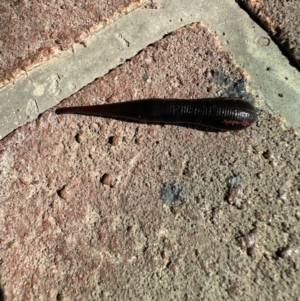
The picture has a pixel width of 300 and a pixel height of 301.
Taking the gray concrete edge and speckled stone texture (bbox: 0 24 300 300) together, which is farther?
the gray concrete edge

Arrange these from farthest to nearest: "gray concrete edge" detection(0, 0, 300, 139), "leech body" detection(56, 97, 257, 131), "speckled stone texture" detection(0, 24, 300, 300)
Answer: "gray concrete edge" detection(0, 0, 300, 139)
"leech body" detection(56, 97, 257, 131)
"speckled stone texture" detection(0, 24, 300, 300)

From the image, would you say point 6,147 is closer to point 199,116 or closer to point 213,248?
point 199,116

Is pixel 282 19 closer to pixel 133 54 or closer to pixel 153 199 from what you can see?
pixel 133 54

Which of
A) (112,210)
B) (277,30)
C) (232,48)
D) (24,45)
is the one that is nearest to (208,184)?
(112,210)

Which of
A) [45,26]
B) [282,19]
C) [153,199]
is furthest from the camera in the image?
[45,26]

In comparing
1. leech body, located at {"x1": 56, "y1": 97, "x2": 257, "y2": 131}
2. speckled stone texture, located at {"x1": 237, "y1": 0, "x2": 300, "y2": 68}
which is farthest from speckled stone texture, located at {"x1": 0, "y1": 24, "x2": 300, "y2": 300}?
speckled stone texture, located at {"x1": 237, "y1": 0, "x2": 300, "y2": 68}

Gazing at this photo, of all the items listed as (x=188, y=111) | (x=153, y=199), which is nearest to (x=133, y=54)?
(x=188, y=111)

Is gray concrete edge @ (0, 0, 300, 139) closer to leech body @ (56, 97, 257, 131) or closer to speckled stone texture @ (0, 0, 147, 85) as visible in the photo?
speckled stone texture @ (0, 0, 147, 85)
